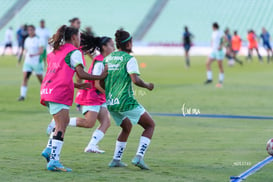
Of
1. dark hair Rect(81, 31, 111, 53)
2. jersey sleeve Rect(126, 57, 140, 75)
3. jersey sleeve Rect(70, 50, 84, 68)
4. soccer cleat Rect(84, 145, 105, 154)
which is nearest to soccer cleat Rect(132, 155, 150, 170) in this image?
jersey sleeve Rect(126, 57, 140, 75)

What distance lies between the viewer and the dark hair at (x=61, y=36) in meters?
9.77

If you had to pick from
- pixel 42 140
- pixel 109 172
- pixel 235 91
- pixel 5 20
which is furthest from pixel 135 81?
pixel 5 20

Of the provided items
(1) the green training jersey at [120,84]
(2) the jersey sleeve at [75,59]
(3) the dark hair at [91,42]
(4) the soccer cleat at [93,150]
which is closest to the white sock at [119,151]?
(1) the green training jersey at [120,84]

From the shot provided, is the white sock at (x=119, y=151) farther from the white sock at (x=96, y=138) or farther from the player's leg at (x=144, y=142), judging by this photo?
the white sock at (x=96, y=138)

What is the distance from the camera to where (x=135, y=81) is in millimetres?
9633

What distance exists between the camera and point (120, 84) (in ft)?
32.4

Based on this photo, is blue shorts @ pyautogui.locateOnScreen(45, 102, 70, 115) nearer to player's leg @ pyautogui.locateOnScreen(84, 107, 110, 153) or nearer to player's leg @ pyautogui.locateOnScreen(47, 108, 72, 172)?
player's leg @ pyautogui.locateOnScreen(47, 108, 72, 172)

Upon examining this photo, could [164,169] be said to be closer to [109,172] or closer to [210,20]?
[109,172]

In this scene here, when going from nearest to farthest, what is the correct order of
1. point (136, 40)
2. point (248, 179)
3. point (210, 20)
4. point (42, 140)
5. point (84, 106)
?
point (248, 179), point (84, 106), point (42, 140), point (136, 40), point (210, 20)

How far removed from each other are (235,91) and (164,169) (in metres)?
14.8

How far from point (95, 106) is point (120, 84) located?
2032 mm

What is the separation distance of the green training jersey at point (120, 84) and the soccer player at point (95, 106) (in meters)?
1.25

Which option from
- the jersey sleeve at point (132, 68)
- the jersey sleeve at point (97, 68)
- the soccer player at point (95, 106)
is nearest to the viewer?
the jersey sleeve at point (132, 68)

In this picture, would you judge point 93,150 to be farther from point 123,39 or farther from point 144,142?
point 123,39
